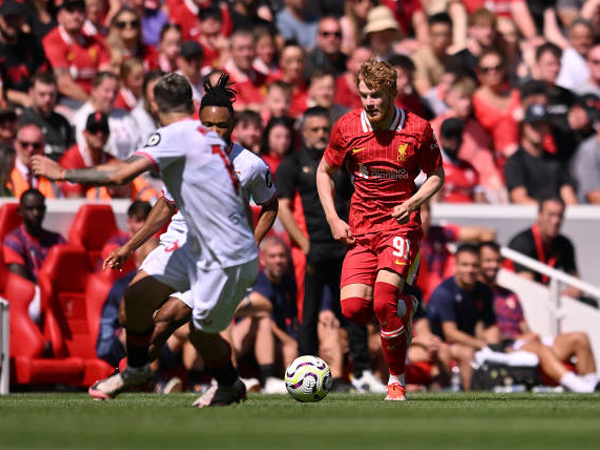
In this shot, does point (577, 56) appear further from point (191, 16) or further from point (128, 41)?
point (128, 41)

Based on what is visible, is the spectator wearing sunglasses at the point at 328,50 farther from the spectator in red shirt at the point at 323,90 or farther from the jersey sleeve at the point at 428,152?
the jersey sleeve at the point at 428,152

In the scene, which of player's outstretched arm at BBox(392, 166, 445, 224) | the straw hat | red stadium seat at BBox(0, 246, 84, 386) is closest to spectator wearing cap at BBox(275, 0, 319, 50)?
the straw hat

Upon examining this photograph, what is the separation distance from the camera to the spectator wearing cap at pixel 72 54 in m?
17.0

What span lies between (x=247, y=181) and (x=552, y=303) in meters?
6.54

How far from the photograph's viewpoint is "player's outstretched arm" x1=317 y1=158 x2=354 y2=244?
11.0 meters

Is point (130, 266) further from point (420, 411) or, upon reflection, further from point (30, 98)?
point (420, 411)

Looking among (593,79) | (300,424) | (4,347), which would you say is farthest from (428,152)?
(593,79)

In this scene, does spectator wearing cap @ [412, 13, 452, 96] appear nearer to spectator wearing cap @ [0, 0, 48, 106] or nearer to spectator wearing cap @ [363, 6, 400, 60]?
spectator wearing cap @ [363, 6, 400, 60]

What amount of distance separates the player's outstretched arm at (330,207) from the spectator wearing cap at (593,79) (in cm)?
795

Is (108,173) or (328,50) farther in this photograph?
(328,50)

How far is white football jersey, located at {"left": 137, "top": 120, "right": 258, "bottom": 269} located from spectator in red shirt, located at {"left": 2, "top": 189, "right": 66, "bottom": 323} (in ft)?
17.1

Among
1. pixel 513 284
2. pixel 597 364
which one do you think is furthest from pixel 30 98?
pixel 597 364

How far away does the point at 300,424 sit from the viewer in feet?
26.9

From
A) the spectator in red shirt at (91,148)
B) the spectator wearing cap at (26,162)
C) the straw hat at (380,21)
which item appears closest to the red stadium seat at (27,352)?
the spectator wearing cap at (26,162)
